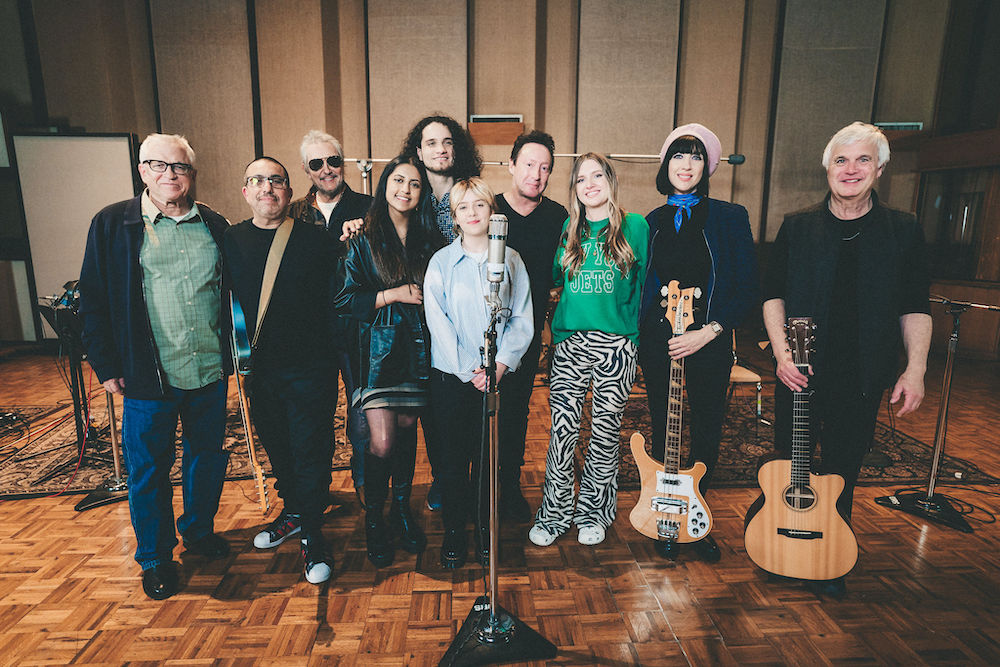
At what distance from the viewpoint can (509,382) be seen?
2.21m

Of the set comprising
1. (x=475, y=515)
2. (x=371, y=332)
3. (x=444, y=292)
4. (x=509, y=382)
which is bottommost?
(x=475, y=515)

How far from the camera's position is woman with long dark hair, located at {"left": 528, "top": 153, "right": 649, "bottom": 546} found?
204cm

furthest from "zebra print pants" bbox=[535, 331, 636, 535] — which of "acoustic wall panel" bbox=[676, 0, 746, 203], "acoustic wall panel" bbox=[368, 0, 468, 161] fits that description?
"acoustic wall panel" bbox=[676, 0, 746, 203]

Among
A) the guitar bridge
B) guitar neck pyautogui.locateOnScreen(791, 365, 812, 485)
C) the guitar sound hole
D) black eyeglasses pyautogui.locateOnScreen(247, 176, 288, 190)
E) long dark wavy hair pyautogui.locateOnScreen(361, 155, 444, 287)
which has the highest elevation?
black eyeglasses pyautogui.locateOnScreen(247, 176, 288, 190)

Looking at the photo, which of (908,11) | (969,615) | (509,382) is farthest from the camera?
(908,11)

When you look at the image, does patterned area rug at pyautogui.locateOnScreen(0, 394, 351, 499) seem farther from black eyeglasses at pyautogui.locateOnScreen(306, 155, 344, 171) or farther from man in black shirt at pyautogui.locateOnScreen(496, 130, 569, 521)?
black eyeglasses at pyautogui.locateOnScreen(306, 155, 344, 171)

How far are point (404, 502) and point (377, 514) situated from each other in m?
0.14

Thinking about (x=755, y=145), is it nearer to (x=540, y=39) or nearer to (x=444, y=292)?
(x=540, y=39)

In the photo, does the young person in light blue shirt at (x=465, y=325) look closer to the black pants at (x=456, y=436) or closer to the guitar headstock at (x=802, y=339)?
the black pants at (x=456, y=436)

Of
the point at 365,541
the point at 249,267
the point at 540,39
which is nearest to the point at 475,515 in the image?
the point at 365,541

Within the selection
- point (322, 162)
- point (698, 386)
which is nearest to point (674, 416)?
point (698, 386)

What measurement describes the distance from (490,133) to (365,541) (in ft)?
16.5

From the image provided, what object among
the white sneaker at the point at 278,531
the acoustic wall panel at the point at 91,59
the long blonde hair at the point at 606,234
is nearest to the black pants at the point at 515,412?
the long blonde hair at the point at 606,234

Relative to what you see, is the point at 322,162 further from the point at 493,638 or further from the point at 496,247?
the point at 493,638
